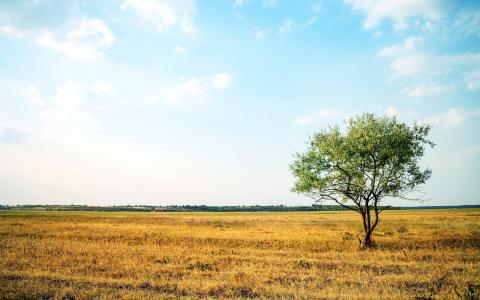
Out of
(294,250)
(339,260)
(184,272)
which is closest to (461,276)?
(339,260)

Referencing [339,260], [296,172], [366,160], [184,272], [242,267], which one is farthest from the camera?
[296,172]

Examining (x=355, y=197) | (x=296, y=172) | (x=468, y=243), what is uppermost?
(x=296, y=172)

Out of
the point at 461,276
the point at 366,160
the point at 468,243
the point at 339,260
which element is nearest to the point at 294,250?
the point at 339,260

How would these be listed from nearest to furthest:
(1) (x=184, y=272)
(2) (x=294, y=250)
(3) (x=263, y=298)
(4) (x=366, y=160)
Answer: (3) (x=263, y=298) → (1) (x=184, y=272) → (2) (x=294, y=250) → (4) (x=366, y=160)

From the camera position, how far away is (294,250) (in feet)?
84.2

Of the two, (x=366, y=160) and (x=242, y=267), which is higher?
(x=366, y=160)

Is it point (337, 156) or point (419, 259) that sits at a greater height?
point (337, 156)

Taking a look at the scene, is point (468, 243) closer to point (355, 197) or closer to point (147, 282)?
point (355, 197)

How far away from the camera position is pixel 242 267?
737 inches

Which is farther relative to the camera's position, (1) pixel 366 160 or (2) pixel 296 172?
(2) pixel 296 172

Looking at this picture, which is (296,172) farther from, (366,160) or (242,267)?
(242,267)

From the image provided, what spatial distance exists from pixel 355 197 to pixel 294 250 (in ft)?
25.5

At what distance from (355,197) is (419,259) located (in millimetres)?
8673

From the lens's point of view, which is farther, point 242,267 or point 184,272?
point 242,267
